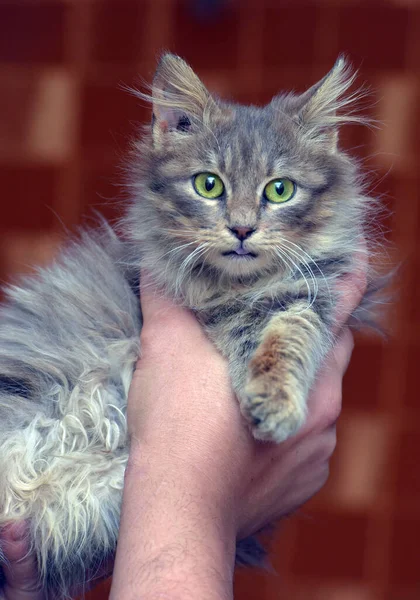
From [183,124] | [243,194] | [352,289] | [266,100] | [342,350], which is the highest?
[266,100]

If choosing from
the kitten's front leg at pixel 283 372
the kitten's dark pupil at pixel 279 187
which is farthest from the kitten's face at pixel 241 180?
the kitten's front leg at pixel 283 372

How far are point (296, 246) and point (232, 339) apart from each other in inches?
9.9

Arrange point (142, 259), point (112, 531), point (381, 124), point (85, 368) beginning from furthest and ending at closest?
point (381, 124) → point (142, 259) → point (85, 368) → point (112, 531)

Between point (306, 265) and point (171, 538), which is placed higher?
point (306, 265)

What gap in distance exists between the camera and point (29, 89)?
105 inches

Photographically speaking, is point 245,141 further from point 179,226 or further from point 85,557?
point 85,557

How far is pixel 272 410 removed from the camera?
1.22 meters

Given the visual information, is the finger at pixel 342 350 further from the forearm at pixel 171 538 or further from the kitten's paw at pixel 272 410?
the forearm at pixel 171 538

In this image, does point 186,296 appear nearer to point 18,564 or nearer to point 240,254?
point 240,254

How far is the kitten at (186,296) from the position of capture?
52.8 inches

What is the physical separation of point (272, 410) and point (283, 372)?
10 centimetres

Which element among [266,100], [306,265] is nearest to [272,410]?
[306,265]

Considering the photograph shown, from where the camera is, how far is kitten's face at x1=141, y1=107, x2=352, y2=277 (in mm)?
1433

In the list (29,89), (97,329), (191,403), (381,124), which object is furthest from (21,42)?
(191,403)
